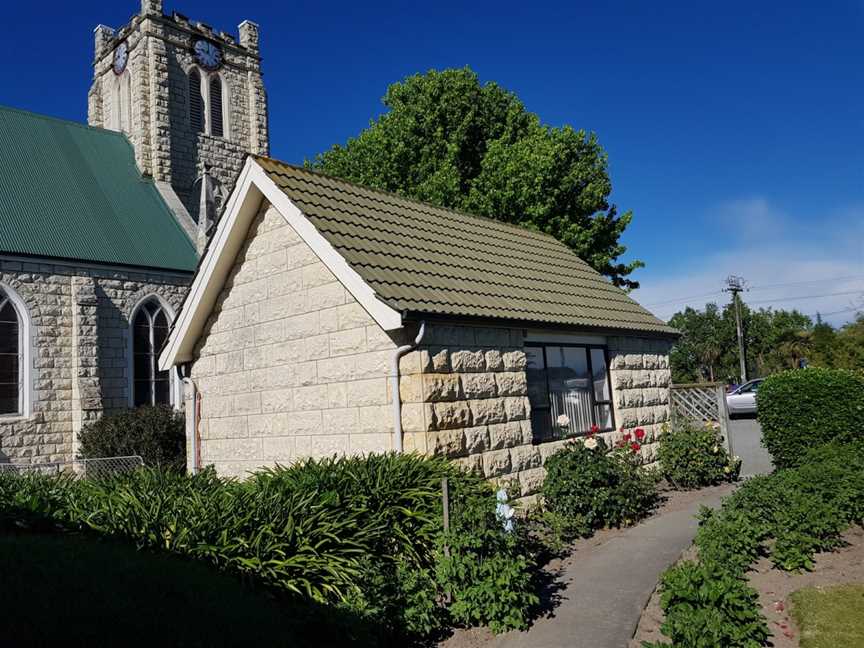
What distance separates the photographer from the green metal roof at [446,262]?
9.00 meters

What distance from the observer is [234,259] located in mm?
10859

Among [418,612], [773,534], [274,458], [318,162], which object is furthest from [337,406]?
[318,162]

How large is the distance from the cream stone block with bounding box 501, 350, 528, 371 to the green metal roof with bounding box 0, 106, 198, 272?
1493 centimetres

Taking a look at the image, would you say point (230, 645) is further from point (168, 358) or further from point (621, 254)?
point (621, 254)

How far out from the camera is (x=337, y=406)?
920cm

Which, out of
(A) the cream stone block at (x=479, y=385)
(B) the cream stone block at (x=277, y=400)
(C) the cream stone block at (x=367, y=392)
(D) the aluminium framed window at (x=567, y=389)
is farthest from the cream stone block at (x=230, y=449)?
(D) the aluminium framed window at (x=567, y=389)

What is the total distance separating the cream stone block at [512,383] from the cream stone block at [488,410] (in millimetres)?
188

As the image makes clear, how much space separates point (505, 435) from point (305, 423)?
287cm

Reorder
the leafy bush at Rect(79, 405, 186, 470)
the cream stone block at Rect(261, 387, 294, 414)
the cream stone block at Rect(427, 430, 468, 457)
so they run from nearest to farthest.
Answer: the cream stone block at Rect(427, 430, 468, 457) < the cream stone block at Rect(261, 387, 294, 414) < the leafy bush at Rect(79, 405, 186, 470)

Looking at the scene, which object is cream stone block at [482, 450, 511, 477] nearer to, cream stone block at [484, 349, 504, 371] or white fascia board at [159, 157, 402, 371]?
cream stone block at [484, 349, 504, 371]

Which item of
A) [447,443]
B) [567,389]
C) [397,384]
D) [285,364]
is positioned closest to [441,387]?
[397,384]

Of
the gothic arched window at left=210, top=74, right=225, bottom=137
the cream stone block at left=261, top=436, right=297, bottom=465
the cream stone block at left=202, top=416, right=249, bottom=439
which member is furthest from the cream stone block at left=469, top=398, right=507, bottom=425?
the gothic arched window at left=210, top=74, right=225, bottom=137

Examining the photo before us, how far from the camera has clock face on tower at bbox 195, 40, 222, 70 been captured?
93.0ft

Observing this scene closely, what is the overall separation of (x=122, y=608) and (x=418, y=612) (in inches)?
94.8
